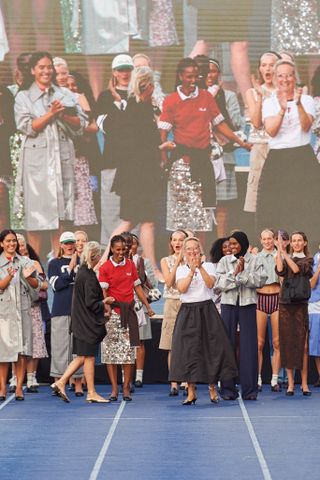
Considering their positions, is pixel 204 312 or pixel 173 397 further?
pixel 173 397

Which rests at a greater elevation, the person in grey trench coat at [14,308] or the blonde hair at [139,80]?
the blonde hair at [139,80]

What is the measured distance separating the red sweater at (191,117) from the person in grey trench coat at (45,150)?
1076 millimetres

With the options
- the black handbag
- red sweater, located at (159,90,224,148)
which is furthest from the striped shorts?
red sweater, located at (159,90,224,148)

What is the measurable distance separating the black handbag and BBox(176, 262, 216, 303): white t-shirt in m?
1.30

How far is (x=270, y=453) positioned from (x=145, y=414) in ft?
9.07

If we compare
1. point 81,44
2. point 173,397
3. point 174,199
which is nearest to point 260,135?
point 174,199

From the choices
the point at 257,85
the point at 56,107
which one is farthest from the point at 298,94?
the point at 56,107

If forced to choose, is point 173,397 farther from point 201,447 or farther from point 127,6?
point 127,6

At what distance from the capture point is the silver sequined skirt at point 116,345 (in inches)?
534

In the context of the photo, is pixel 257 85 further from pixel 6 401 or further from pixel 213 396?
pixel 6 401

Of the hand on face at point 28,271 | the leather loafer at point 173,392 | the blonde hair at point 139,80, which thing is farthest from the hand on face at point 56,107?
the leather loafer at point 173,392

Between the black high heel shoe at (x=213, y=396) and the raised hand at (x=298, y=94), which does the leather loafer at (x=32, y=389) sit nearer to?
the black high heel shoe at (x=213, y=396)

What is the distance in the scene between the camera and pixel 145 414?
12.5m

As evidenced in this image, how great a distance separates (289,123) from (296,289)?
4479 millimetres
